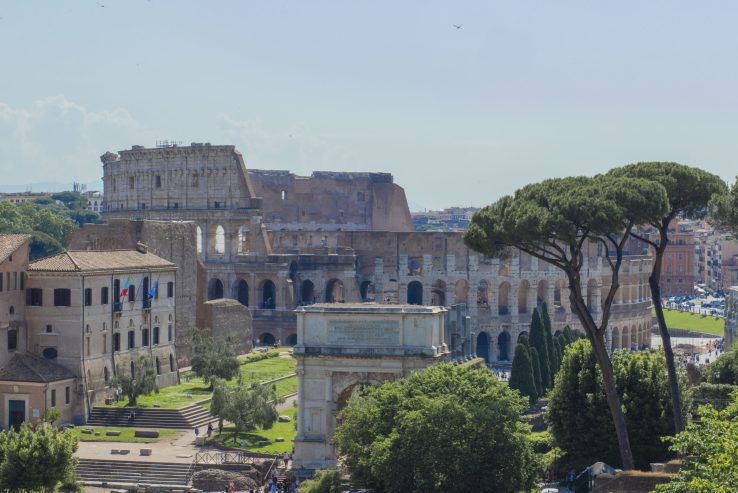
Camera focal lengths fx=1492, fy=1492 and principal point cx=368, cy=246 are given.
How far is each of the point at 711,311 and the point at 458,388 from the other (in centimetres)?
10533

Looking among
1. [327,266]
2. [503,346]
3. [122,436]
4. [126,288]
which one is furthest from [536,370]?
[503,346]

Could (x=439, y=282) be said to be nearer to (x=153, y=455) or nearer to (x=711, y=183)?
(x=153, y=455)

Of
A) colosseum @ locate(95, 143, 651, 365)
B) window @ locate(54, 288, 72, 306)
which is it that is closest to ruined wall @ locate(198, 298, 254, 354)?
window @ locate(54, 288, 72, 306)

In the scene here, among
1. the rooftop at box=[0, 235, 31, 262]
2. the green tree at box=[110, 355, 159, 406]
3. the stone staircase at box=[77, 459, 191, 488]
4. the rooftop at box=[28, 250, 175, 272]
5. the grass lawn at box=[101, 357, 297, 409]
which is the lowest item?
the stone staircase at box=[77, 459, 191, 488]

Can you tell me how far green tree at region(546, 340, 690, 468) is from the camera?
46000 mm

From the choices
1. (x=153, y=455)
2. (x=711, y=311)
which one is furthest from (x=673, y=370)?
(x=711, y=311)

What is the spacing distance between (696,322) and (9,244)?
85388 millimetres

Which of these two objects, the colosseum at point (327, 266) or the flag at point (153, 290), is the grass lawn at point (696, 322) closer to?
the colosseum at point (327, 266)

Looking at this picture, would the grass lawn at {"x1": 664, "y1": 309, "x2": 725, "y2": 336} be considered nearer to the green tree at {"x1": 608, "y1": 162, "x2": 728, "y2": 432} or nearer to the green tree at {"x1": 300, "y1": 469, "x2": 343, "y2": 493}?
the green tree at {"x1": 608, "y1": 162, "x2": 728, "y2": 432}

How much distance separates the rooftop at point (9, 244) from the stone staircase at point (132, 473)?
34.3ft

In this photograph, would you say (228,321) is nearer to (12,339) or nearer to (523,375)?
(523,375)

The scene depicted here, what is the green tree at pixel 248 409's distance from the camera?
56.1 meters

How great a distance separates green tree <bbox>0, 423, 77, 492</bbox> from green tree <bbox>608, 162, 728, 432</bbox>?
18244 millimetres

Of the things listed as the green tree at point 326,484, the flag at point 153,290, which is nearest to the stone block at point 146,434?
the flag at point 153,290
